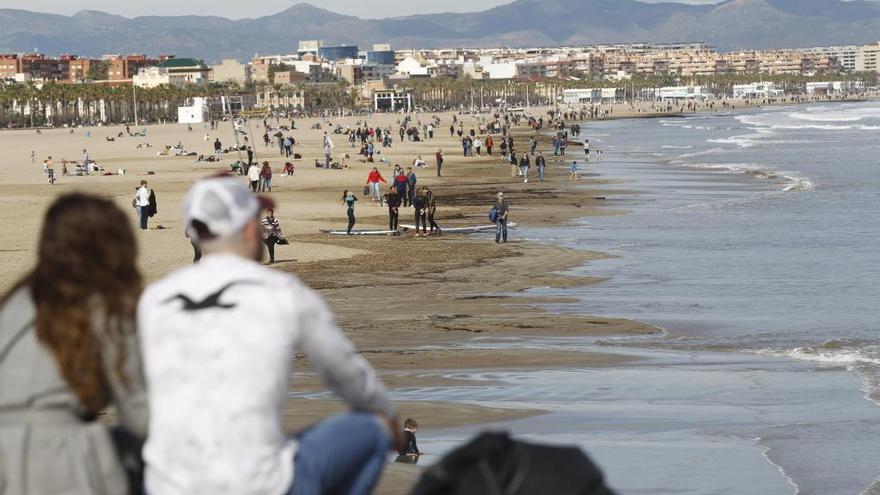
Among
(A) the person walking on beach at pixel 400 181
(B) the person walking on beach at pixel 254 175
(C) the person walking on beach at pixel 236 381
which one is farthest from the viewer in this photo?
(B) the person walking on beach at pixel 254 175

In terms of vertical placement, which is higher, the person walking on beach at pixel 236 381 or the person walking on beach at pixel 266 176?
the person walking on beach at pixel 236 381

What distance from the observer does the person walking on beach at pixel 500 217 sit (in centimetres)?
3009

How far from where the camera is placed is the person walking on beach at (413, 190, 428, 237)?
3162 centimetres

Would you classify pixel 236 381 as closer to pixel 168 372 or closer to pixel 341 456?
pixel 168 372

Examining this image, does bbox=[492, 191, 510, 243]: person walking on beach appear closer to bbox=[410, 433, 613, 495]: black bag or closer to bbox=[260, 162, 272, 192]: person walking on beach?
bbox=[260, 162, 272, 192]: person walking on beach

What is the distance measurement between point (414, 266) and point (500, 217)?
4.00 meters

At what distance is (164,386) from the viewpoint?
12.0 feet

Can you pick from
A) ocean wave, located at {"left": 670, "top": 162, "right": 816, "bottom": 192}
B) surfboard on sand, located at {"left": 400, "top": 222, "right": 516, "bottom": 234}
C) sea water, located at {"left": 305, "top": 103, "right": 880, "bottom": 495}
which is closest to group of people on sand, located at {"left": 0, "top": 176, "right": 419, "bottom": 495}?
sea water, located at {"left": 305, "top": 103, "right": 880, "bottom": 495}

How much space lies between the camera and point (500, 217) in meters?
30.3

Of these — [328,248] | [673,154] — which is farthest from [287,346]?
[673,154]

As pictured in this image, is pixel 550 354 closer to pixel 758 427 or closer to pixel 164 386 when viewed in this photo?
pixel 758 427

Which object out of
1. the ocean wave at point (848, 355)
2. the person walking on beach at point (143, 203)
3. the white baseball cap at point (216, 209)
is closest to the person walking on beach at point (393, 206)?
the person walking on beach at point (143, 203)

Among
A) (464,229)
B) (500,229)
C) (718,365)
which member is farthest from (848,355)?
(464,229)

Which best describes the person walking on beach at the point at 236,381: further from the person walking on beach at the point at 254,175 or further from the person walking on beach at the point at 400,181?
the person walking on beach at the point at 254,175
